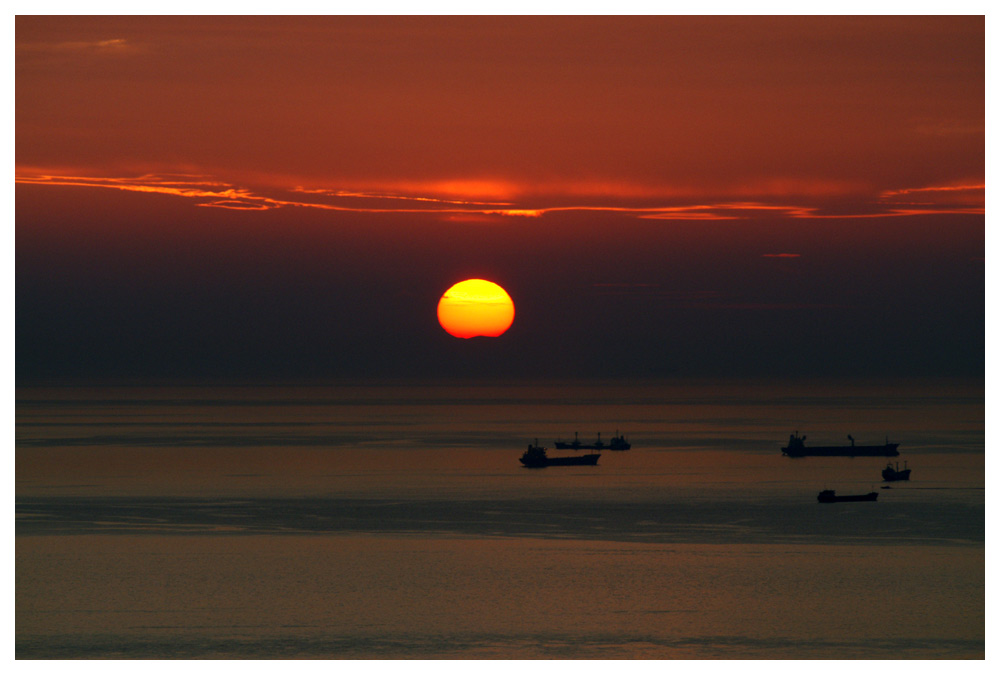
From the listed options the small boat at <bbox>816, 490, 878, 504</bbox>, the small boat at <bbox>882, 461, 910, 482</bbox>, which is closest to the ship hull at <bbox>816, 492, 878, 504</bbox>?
the small boat at <bbox>816, 490, 878, 504</bbox>

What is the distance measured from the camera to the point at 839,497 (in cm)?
7650

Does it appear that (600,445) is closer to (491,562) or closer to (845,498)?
(845,498)

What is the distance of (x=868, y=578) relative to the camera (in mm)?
47406

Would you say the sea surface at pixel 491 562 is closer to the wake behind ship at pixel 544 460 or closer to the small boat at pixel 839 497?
the small boat at pixel 839 497

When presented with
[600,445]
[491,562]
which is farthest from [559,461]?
[491,562]

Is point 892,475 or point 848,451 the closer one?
point 892,475

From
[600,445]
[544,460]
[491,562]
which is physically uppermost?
[600,445]

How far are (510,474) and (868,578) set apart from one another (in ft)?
173

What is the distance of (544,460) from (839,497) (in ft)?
123

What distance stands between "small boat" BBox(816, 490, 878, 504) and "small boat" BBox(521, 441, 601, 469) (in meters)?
34.8

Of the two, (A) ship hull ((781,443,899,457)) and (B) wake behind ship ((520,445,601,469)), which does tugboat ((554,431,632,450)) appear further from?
(A) ship hull ((781,443,899,457))

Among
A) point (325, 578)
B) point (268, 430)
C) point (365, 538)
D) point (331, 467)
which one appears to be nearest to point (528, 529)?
point (365, 538)

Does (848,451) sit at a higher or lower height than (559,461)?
higher

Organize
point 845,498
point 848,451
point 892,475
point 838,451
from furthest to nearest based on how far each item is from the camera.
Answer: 1. point 848,451
2. point 838,451
3. point 892,475
4. point 845,498
